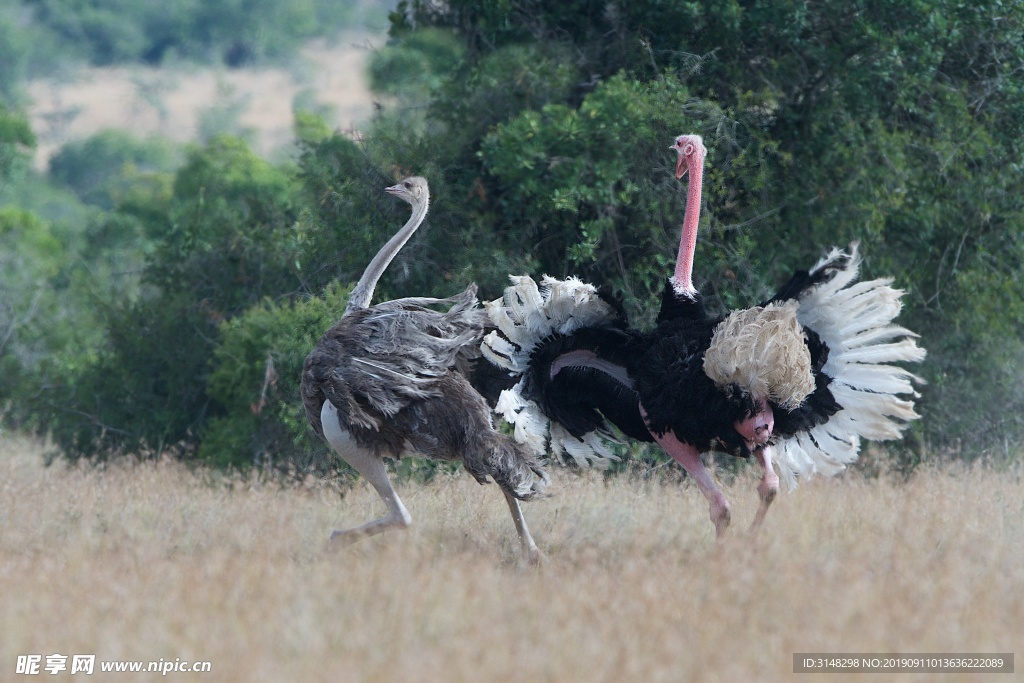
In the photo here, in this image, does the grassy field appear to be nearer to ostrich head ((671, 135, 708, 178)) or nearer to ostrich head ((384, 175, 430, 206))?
ostrich head ((384, 175, 430, 206))

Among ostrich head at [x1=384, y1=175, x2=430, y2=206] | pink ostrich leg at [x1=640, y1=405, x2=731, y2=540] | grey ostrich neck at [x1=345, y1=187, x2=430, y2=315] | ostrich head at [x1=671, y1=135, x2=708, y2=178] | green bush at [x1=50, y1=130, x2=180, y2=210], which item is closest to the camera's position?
pink ostrich leg at [x1=640, y1=405, x2=731, y2=540]

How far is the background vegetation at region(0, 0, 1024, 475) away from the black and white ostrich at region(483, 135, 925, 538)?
2477mm

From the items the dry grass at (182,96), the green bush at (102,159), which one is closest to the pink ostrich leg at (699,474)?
the green bush at (102,159)

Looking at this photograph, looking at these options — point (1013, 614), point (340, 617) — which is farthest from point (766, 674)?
point (340, 617)

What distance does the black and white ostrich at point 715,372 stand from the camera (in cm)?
566

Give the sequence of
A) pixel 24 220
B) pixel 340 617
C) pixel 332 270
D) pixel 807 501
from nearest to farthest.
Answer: pixel 340 617, pixel 807 501, pixel 332 270, pixel 24 220

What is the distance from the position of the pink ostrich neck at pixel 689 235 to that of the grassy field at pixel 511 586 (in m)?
1.16

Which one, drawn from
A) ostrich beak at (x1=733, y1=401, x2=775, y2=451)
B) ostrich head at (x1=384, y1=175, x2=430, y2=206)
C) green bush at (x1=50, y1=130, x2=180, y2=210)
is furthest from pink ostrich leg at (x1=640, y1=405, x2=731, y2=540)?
green bush at (x1=50, y1=130, x2=180, y2=210)

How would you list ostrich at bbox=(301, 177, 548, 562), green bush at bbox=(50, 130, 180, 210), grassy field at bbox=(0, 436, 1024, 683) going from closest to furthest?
grassy field at bbox=(0, 436, 1024, 683), ostrich at bbox=(301, 177, 548, 562), green bush at bbox=(50, 130, 180, 210)

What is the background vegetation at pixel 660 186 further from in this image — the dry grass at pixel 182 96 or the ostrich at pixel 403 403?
the dry grass at pixel 182 96

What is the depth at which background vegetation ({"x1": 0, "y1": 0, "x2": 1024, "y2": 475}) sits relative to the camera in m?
9.20

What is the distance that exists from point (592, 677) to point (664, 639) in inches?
14.2

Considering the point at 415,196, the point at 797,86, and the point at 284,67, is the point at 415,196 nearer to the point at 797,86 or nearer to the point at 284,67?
the point at 797,86

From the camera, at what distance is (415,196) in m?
7.34
